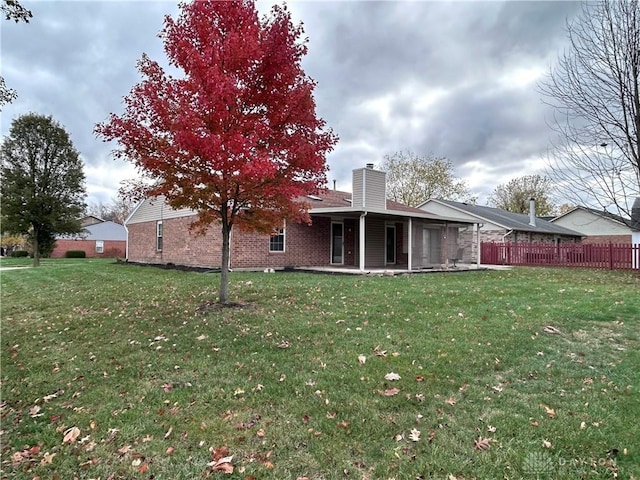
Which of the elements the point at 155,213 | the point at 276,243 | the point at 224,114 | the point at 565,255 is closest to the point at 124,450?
the point at 224,114

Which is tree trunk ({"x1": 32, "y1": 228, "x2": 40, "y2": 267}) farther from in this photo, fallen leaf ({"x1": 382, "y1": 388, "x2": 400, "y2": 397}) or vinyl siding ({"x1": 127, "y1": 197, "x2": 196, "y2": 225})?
fallen leaf ({"x1": 382, "y1": 388, "x2": 400, "y2": 397})

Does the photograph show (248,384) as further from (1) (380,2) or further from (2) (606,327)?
(1) (380,2)

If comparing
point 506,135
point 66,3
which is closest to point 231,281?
point 66,3

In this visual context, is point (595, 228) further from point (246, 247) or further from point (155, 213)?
point (155, 213)

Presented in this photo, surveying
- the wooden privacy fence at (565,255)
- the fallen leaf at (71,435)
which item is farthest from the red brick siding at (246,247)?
the wooden privacy fence at (565,255)

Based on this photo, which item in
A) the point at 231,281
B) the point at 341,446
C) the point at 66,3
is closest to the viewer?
the point at 341,446

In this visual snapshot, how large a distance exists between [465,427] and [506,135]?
16124 mm

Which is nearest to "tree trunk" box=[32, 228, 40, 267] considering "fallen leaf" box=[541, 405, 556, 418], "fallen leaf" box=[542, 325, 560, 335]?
"fallen leaf" box=[542, 325, 560, 335]

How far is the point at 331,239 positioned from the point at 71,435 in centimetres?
1496

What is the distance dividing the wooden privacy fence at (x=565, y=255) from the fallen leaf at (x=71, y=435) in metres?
21.1

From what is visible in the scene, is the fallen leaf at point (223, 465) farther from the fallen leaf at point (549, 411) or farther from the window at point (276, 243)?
the window at point (276, 243)

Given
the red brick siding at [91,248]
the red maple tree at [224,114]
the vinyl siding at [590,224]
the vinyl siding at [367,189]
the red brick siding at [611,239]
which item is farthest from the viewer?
the red brick siding at [91,248]

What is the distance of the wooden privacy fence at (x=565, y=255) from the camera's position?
18609mm

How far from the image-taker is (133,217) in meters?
24.2
